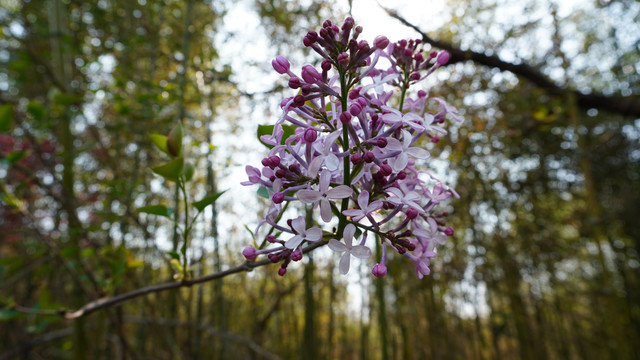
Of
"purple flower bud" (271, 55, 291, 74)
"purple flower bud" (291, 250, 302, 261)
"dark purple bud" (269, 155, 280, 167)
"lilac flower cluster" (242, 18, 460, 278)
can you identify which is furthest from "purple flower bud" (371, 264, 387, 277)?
"purple flower bud" (271, 55, 291, 74)

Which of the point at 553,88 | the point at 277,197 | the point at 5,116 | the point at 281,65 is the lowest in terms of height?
the point at 277,197

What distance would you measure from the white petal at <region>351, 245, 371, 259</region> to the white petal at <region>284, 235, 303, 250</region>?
0.08m

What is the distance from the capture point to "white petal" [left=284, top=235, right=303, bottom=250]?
20.4 inches

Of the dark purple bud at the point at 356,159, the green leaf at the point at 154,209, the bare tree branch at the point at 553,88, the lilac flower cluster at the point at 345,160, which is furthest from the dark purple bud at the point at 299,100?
the bare tree branch at the point at 553,88

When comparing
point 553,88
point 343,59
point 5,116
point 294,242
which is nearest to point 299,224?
point 294,242

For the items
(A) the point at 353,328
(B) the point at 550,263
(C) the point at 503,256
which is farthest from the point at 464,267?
(A) the point at 353,328

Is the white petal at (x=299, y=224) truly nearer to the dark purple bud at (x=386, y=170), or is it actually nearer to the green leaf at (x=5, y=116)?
the dark purple bud at (x=386, y=170)

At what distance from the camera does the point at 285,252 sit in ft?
1.82

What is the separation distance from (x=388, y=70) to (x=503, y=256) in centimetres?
254

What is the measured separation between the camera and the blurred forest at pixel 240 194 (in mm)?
1417

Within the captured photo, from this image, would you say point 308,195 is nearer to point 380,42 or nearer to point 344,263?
point 344,263

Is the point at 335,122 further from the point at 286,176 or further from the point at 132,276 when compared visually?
the point at 132,276

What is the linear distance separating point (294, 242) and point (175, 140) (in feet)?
0.97

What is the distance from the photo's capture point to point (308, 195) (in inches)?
19.8
